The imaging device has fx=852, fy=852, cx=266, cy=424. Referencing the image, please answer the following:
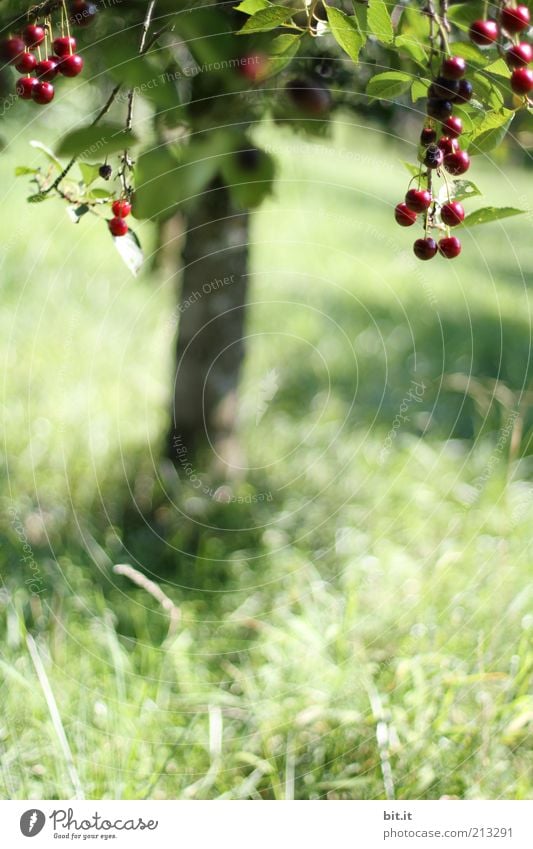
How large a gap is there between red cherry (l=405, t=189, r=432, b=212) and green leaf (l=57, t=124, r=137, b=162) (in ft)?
0.76

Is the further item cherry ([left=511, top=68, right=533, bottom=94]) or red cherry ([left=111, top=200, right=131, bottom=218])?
red cherry ([left=111, top=200, right=131, bottom=218])

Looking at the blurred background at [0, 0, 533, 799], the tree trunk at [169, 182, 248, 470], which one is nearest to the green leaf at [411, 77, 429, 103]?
the blurred background at [0, 0, 533, 799]

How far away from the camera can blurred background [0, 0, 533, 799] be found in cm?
101

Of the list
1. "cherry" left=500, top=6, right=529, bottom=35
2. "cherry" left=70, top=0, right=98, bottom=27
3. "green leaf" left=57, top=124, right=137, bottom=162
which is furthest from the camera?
"cherry" left=70, top=0, right=98, bottom=27

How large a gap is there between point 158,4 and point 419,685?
833 mm

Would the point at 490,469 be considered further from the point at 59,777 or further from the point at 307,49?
the point at 59,777

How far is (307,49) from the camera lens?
105 centimetres

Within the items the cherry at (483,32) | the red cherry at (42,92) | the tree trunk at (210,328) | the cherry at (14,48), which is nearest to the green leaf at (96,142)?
the red cherry at (42,92)

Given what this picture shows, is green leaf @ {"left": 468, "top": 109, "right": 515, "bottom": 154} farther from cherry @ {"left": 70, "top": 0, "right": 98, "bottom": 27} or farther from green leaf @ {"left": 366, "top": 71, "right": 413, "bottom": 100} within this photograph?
cherry @ {"left": 70, "top": 0, "right": 98, "bottom": 27}

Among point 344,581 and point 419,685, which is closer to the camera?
point 419,685

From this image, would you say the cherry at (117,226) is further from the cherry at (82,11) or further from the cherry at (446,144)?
the cherry at (446,144)

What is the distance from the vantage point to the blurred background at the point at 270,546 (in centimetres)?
101

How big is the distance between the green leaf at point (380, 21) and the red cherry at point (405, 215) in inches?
5.3

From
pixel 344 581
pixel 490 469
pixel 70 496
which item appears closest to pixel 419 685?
pixel 344 581
